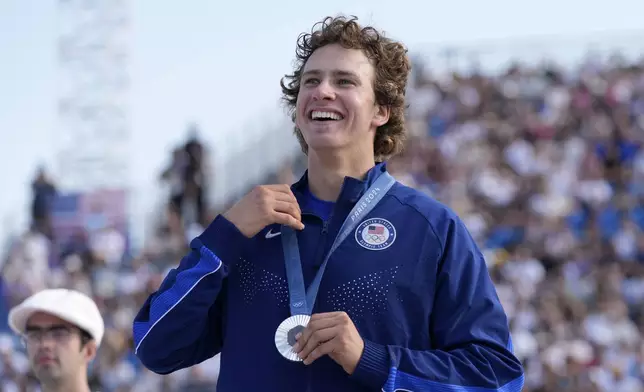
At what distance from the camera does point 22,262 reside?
59.1 ft

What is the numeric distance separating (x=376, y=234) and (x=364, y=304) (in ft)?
0.72

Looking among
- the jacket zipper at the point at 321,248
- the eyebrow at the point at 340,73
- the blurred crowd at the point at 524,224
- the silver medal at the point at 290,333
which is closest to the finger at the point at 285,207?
the jacket zipper at the point at 321,248

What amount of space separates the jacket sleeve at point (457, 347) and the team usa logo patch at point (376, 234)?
5.6 inches

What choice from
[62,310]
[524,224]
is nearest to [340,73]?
[62,310]

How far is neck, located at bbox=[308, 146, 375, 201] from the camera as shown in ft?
13.8

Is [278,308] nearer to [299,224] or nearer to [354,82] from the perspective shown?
[299,224]

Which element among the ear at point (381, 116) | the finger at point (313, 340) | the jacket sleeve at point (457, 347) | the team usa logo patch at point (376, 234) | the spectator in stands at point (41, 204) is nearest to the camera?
the finger at point (313, 340)

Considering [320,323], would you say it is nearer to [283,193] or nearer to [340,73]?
[283,193]

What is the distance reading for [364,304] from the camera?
12.9 feet

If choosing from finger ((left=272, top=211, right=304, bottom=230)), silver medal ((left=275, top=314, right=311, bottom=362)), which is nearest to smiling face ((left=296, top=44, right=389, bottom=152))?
finger ((left=272, top=211, right=304, bottom=230))

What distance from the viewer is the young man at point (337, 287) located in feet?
12.7

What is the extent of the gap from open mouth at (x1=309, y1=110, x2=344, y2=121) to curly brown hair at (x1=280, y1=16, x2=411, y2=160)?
194mm

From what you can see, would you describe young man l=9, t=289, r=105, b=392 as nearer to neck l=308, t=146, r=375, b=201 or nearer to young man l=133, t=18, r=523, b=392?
young man l=133, t=18, r=523, b=392

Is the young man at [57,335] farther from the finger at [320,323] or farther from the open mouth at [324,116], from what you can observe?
the finger at [320,323]
